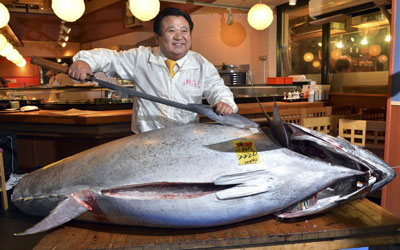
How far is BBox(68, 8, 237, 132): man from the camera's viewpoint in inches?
71.7

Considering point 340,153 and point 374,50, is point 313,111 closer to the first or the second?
point 340,153

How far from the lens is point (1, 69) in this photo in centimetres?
1346

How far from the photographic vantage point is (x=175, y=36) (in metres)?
1.78

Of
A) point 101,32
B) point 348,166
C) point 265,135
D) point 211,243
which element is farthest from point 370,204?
point 101,32

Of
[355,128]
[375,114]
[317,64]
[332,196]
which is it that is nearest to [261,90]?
[317,64]

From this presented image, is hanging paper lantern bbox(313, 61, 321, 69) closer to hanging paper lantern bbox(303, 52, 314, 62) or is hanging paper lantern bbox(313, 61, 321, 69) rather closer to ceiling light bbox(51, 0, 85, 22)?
hanging paper lantern bbox(303, 52, 314, 62)

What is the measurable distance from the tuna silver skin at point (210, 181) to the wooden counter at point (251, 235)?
0.16 feet

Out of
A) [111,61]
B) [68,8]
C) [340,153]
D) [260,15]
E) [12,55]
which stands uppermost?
[260,15]

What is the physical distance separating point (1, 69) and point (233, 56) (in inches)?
411

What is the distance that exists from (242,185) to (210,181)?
13 cm

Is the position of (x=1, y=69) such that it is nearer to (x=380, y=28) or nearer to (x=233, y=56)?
(x=233, y=56)

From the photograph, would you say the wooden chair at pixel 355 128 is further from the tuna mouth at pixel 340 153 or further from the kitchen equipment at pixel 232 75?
the kitchen equipment at pixel 232 75

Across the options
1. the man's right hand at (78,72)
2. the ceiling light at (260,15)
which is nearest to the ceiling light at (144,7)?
the ceiling light at (260,15)

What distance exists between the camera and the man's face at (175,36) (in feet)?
5.74
